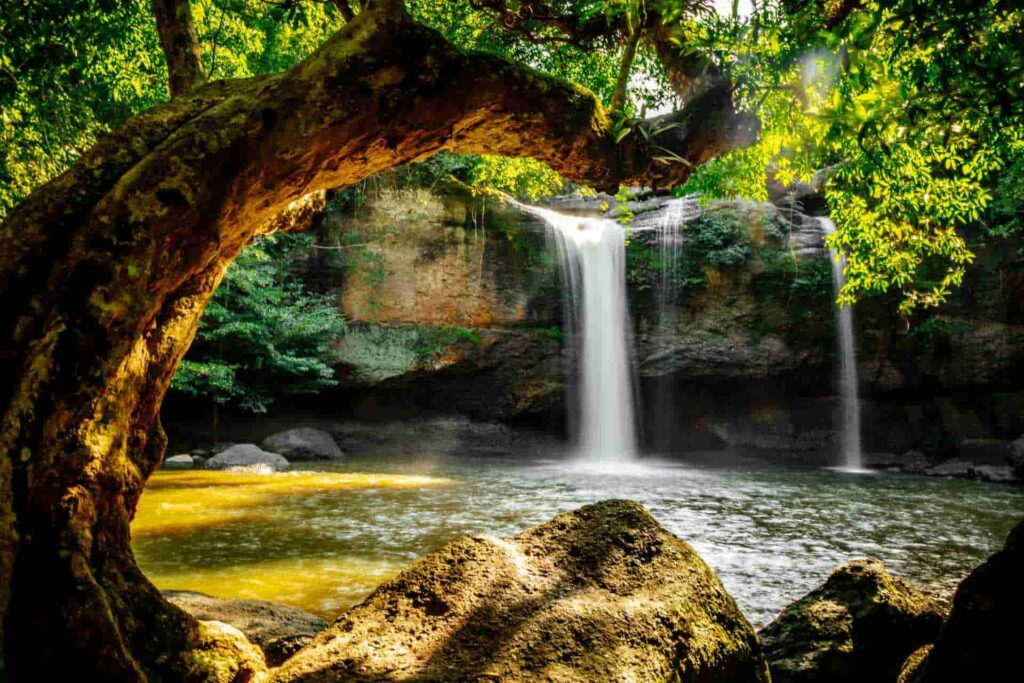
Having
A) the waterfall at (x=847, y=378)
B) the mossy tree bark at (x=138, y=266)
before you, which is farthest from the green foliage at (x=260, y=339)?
the waterfall at (x=847, y=378)

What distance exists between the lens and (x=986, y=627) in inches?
102

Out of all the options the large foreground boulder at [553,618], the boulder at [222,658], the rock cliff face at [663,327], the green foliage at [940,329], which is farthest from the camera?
the rock cliff face at [663,327]

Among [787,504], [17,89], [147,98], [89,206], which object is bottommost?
[787,504]

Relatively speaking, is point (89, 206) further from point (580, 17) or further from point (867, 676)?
point (580, 17)

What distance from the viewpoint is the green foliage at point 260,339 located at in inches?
631

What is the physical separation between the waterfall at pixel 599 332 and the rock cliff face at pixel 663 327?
0.45m

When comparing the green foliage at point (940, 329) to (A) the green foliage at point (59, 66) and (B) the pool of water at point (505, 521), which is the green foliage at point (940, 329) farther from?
(A) the green foliage at point (59, 66)

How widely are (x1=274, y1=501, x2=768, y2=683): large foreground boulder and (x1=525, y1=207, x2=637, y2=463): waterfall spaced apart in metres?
17.2

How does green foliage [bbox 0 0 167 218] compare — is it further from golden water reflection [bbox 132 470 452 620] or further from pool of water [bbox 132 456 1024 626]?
pool of water [bbox 132 456 1024 626]

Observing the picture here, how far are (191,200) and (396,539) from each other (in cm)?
566

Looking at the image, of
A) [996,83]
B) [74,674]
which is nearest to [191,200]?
[74,674]

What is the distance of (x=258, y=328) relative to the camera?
16.5 m

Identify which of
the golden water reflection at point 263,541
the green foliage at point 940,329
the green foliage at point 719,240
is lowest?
the golden water reflection at point 263,541

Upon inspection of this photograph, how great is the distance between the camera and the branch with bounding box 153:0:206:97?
3635 mm
